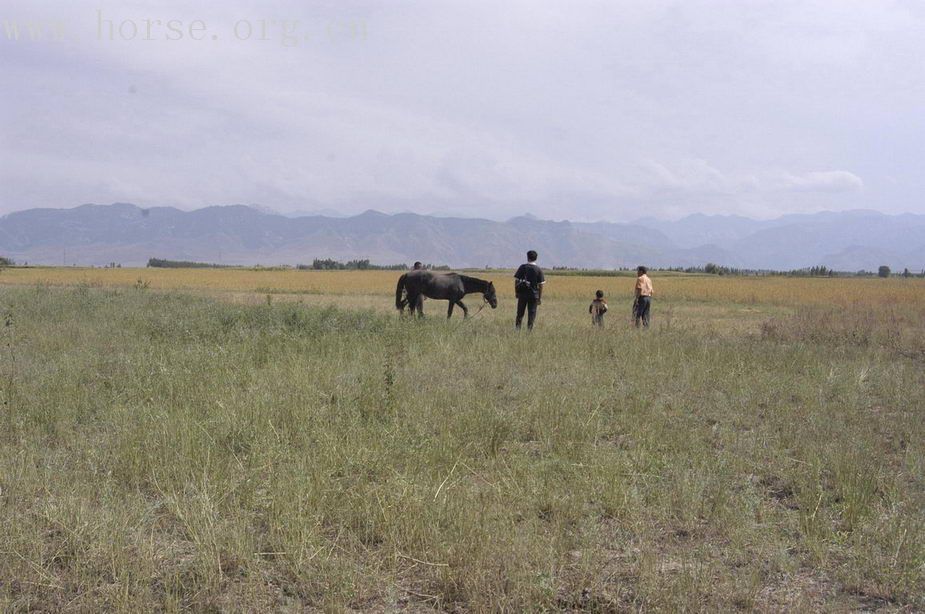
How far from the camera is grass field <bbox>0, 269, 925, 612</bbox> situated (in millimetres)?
3252

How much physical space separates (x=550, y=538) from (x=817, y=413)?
4.51 m

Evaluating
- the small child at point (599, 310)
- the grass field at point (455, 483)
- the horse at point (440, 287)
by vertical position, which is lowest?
the grass field at point (455, 483)

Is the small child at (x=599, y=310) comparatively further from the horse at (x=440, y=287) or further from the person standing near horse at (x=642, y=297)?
the horse at (x=440, y=287)

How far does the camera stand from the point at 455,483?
4.41 metres

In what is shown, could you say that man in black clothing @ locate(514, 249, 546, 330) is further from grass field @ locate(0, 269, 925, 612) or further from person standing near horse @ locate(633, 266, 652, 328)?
grass field @ locate(0, 269, 925, 612)

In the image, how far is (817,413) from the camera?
661 cm

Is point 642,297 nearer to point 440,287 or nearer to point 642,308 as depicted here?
point 642,308

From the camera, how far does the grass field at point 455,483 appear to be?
325 cm


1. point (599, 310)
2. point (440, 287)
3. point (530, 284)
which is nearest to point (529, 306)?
point (530, 284)

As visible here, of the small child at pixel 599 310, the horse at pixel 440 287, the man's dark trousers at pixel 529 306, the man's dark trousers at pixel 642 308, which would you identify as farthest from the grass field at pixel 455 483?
the horse at pixel 440 287

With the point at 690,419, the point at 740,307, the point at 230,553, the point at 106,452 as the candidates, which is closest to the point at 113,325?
the point at 106,452

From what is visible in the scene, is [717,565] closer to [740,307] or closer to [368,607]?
[368,607]

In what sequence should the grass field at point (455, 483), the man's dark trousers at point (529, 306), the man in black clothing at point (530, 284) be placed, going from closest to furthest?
the grass field at point (455, 483) → the man in black clothing at point (530, 284) → the man's dark trousers at point (529, 306)

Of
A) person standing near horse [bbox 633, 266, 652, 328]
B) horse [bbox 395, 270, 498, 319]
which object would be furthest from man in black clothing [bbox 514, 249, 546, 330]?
horse [bbox 395, 270, 498, 319]
